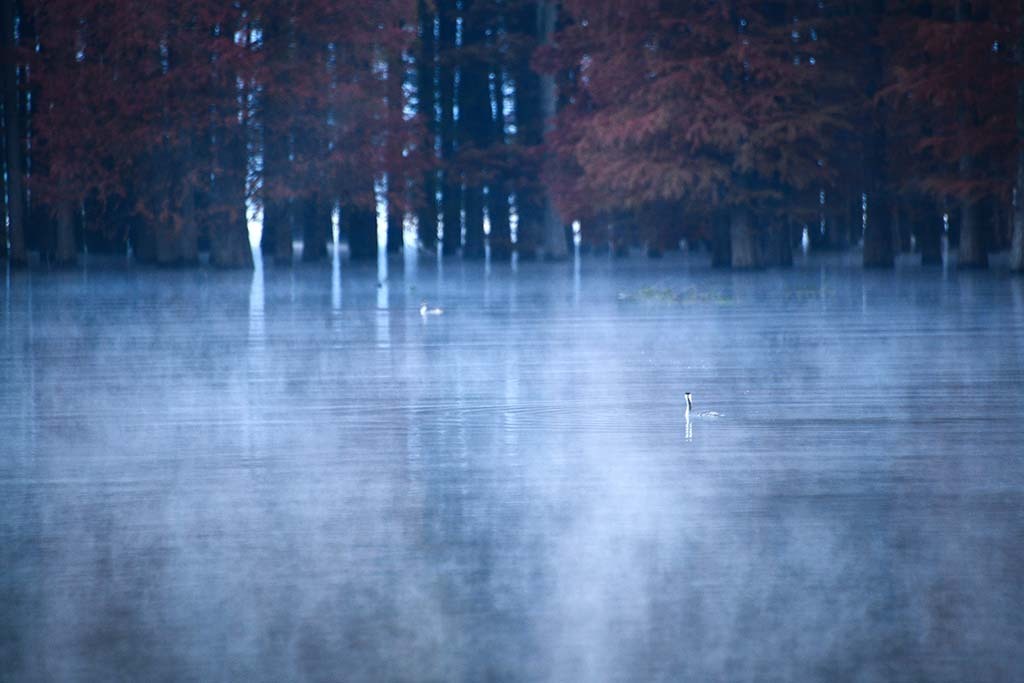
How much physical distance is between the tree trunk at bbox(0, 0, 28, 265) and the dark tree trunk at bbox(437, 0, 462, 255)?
1915 centimetres

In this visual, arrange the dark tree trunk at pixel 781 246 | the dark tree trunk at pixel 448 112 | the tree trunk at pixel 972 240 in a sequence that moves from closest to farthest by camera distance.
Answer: the tree trunk at pixel 972 240, the dark tree trunk at pixel 781 246, the dark tree trunk at pixel 448 112

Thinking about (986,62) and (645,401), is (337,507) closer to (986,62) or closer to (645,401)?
(645,401)

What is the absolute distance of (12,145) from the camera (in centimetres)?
4884

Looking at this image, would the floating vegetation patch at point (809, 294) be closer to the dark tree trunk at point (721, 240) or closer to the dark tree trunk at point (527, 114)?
the dark tree trunk at point (721, 240)

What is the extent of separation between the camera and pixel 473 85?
70.3 metres

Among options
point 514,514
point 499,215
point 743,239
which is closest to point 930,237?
point 743,239

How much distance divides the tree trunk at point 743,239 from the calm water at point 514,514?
32796 millimetres

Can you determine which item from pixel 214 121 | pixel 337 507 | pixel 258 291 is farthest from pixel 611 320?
pixel 214 121

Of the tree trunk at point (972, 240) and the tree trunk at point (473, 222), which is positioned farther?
the tree trunk at point (473, 222)

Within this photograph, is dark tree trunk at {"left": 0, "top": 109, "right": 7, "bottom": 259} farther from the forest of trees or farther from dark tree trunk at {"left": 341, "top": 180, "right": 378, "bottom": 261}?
dark tree trunk at {"left": 341, "top": 180, "right": 378, "bottom": 261}

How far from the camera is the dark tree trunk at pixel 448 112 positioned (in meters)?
66.9

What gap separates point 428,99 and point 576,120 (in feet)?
55.1

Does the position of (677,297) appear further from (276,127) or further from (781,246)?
(781,246)

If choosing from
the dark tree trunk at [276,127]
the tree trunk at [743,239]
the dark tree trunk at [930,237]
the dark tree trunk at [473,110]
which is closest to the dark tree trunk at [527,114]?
the dark tree trunk at [473,110]
